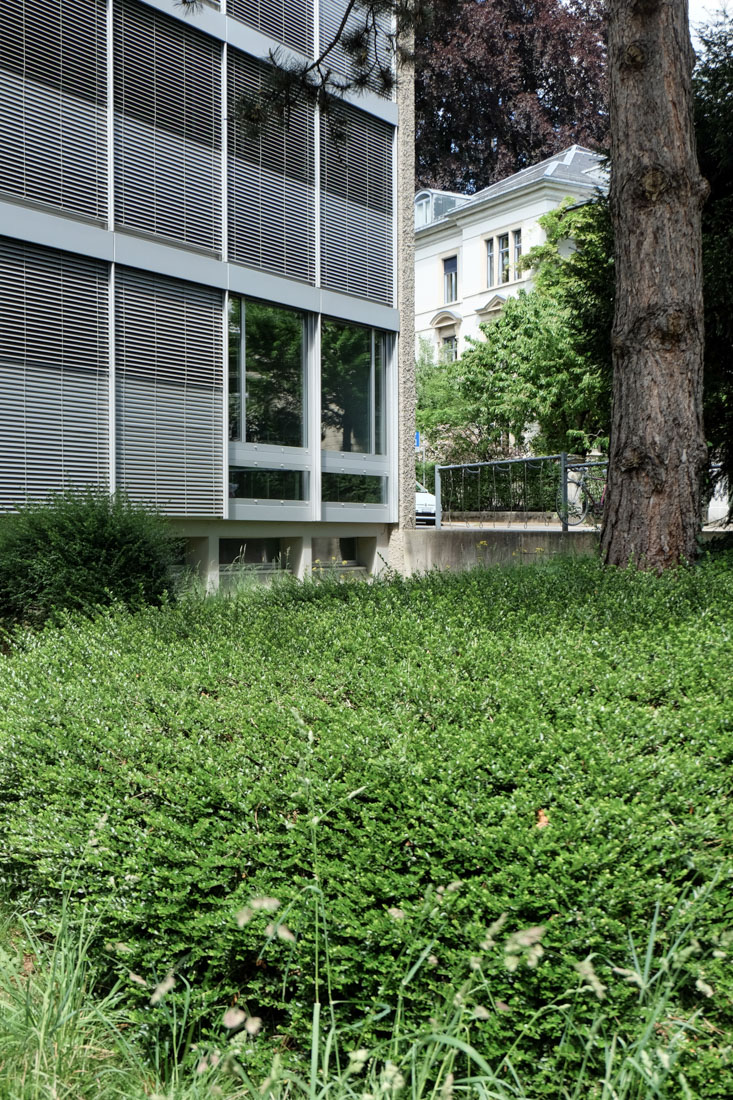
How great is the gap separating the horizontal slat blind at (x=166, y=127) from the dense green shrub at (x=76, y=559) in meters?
5.28

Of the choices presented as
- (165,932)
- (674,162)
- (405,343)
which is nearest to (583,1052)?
(165,932)

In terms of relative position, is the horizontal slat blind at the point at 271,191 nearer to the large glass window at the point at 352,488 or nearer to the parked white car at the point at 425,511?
the large glass window at the point at 352,488

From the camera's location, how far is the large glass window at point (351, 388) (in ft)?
50.3

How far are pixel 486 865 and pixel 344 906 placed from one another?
37 centimetres

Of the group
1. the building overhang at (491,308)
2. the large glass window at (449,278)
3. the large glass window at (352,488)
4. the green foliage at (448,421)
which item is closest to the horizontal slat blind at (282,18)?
the large glass window at (352,488)

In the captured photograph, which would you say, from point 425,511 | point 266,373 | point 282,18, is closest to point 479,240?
point 425,511

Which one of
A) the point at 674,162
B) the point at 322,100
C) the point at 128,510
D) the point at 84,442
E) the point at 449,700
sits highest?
the point at 322,100

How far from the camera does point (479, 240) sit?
3825 centimetres

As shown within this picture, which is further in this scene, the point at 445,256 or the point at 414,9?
the point at 445,256

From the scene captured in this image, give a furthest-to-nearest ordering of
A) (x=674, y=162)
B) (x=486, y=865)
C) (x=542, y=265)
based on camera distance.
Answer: (x=542, y=265), (x=674, y=162), (x=486, y=865)

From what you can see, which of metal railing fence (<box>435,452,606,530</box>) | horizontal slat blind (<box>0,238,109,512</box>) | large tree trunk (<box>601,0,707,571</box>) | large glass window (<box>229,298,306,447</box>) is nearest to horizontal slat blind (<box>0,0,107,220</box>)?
horizontal slat blind (<box>0,238,109,512</box>)

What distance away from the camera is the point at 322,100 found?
9.66 metres

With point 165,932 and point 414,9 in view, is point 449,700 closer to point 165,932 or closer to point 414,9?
point 165,932

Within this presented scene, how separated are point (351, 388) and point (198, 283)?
11.1ft
